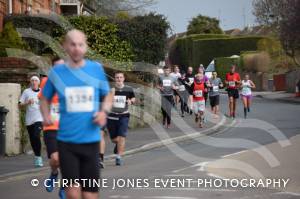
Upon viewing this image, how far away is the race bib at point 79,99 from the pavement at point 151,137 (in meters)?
6.80

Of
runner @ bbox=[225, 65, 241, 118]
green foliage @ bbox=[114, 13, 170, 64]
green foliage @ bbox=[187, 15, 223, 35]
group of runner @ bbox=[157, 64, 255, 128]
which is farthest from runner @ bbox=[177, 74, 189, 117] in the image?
green foliage @ bbox=[187, 15, 223, 35]

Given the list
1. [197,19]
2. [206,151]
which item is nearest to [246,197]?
[206,151]

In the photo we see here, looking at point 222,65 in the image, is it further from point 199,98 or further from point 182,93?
point 199,98

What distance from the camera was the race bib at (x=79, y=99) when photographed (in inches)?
263

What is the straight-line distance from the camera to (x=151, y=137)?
20281 mm

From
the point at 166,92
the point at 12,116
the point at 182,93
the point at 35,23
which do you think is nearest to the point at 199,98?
the point at 166,92

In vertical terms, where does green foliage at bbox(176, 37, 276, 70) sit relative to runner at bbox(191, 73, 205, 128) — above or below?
above

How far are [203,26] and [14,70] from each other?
71453mm

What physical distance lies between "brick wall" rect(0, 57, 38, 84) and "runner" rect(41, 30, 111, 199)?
14.5 meters

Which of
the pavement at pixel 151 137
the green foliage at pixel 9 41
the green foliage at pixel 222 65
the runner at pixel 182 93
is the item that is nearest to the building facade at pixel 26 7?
the green foliage at pixel 9 41

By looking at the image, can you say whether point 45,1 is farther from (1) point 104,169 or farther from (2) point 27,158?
(1) point 104,169

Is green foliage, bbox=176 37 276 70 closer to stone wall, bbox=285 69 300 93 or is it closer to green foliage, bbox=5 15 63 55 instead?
stone wall, bbox=285 69 300 93

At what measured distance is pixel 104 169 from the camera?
1358 centimetres

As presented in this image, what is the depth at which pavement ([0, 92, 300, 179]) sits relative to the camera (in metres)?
14.4
